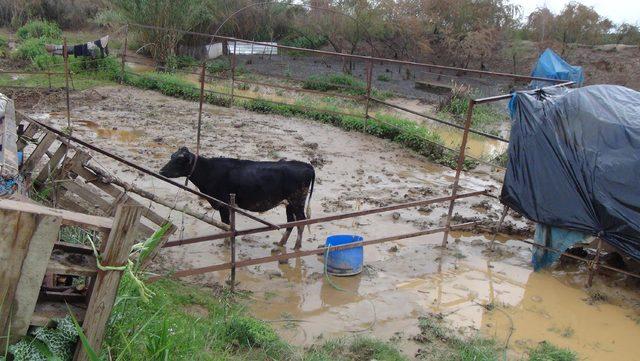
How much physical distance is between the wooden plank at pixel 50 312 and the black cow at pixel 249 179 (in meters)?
3.77

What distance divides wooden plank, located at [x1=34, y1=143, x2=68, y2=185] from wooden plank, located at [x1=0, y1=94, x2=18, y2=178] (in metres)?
0.36

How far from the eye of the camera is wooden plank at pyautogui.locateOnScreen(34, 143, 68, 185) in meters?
4.21

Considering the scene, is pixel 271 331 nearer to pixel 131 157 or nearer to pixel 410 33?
pixel 131 157

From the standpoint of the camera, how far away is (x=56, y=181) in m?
4.07

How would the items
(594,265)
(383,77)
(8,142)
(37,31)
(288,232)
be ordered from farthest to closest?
1. (37,31)
2. (383,77)
3. (288,232)
4. (594,265)
5. (8,142)

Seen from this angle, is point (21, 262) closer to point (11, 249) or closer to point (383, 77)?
point (11, 249)

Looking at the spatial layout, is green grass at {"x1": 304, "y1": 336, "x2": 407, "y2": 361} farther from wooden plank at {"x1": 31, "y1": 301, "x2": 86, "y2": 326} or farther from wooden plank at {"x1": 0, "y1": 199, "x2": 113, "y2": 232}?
wooden plank at {"x1": 0, "y1": 199, "x2": 113, "y2": 232}

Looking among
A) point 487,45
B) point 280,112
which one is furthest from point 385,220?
point 487,45

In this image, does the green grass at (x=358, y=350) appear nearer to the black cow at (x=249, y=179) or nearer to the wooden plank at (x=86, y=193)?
the wooden plank at (x=86, y=193)

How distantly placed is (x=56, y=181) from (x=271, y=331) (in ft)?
6.31

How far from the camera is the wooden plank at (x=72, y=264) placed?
2.29 metres

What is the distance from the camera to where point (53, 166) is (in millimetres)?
4262

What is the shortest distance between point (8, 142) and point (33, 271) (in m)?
→ 1.80

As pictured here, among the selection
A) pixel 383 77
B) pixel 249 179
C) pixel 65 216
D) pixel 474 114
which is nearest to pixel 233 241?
pixel 249 179
